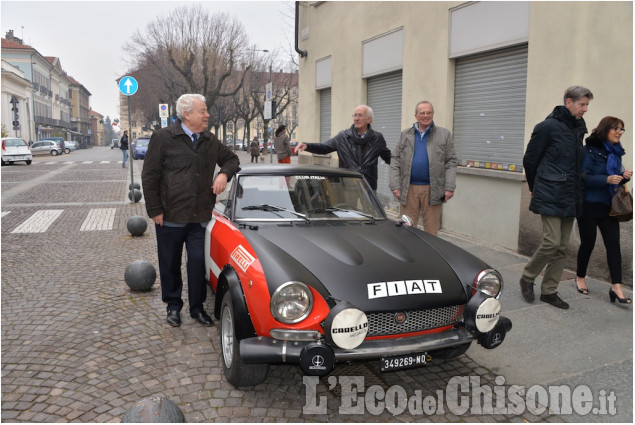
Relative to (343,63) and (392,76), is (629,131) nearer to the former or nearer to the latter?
(392,76)

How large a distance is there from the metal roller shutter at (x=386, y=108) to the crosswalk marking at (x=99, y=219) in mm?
5853

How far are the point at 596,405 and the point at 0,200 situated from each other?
14211 mm

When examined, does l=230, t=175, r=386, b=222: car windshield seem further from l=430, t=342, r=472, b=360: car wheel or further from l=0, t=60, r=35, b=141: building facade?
l=0, t=60, r=35, b=141: building facade

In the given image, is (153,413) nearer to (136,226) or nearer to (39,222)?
(136,226)

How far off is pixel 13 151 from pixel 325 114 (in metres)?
22.2

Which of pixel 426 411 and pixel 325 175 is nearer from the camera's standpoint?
pixel 426 411

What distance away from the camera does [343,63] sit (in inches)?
507

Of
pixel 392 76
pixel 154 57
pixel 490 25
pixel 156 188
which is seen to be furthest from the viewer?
pixel 154 57

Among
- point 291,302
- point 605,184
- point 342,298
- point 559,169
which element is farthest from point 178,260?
point 605,184

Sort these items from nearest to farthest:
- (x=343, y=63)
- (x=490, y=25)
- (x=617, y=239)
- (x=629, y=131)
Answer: (x=617, y=239) → (x=629, y=131) → (x=490, y=25) → (x=343, y=63)

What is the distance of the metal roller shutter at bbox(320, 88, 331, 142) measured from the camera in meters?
14.5

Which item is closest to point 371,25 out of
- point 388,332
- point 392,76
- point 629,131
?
point 392,76

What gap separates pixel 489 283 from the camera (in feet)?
11.2

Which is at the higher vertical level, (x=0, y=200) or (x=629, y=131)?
(x=629, y=131)
